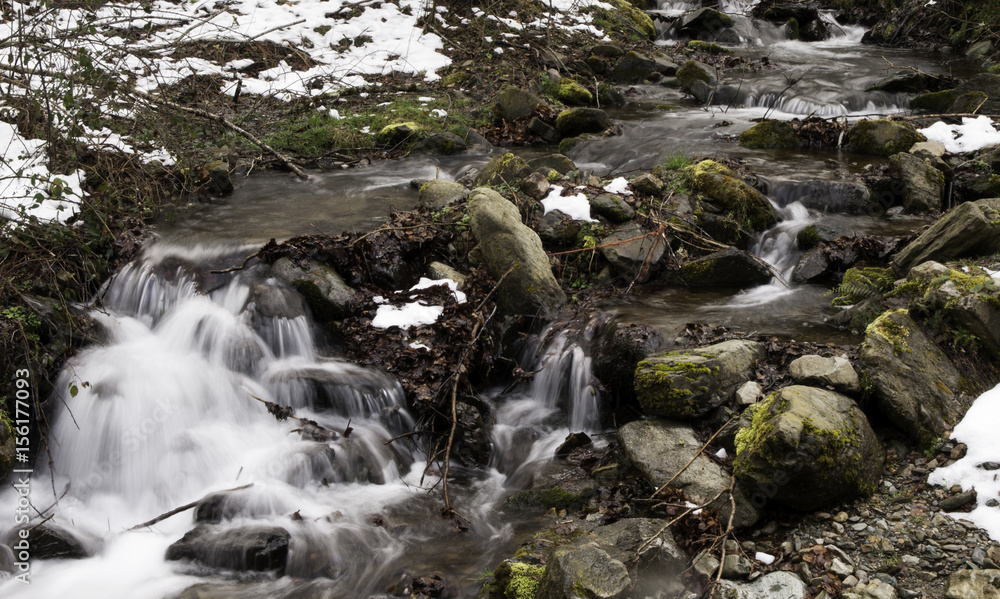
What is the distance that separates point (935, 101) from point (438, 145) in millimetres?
8564

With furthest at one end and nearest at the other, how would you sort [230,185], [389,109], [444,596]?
1. [389,109]
2. [230,185]
3. [444,596]

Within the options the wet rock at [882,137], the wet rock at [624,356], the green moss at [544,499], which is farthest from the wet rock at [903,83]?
the green moss at [544,499]

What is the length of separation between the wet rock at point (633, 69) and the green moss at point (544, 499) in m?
12.1

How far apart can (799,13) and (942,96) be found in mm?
8906

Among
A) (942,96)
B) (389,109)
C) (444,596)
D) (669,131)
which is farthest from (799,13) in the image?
(444,596)

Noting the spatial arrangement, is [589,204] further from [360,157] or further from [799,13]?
[799,13]

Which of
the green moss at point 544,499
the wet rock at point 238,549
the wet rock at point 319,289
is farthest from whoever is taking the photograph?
the wet rock at point 319,289

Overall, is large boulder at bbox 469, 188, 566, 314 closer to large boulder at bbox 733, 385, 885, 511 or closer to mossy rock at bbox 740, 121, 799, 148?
large boulder at bbox 733, 385, 885, 511

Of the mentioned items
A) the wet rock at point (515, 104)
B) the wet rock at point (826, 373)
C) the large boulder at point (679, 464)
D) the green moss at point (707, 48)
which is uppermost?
the green moss at point (707, 48)

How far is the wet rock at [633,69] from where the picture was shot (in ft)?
49.2

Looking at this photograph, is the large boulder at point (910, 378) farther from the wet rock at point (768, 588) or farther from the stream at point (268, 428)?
the wet rock at point (768, 588)

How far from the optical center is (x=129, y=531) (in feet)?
15.9

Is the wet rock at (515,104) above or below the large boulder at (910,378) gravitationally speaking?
above

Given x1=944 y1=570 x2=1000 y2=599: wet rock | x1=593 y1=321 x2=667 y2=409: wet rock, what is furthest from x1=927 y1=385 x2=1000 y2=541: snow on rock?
x1=593 y1=321 x2=667 y2=409: wet rock
